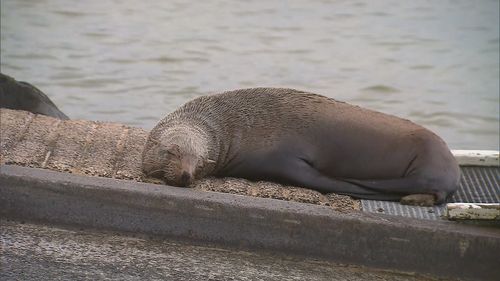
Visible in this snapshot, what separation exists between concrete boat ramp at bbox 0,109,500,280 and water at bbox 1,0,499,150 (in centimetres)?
569

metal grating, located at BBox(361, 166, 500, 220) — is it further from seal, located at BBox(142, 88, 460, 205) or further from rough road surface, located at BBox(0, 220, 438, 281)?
rough road surface, located at BBox(0, 220, 438, 281)

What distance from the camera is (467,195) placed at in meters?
6.02

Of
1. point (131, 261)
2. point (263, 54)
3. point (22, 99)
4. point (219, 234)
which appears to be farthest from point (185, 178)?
point (263, 54)

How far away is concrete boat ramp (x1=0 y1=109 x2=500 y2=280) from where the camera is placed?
16.7 ft

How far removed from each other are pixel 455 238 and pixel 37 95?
11.9ft

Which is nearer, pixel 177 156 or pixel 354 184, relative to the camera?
pixel 177 156

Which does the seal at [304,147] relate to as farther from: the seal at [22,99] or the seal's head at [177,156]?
the seal at [22,99]

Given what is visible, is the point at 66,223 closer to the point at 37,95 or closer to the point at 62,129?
the point at 62,129

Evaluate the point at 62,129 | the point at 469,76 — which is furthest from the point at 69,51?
the point at 62,129

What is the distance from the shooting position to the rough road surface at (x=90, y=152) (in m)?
5.68

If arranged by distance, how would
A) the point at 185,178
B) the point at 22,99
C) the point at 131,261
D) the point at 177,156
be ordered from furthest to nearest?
1. the point at 22,99
2. the point at 177,156
3. the point at 185,178
4. the point at 131,261

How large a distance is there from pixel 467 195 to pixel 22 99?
3294 mm

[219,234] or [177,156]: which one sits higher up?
[177,156]

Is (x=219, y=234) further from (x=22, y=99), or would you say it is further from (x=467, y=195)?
(x=22, y=99)
